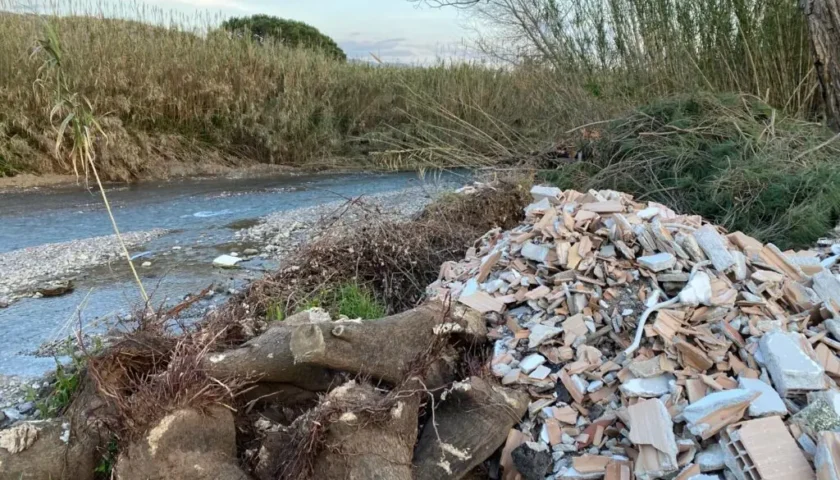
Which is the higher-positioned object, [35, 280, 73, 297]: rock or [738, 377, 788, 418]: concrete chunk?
[738, 377, 788, 418]: concrete chunk

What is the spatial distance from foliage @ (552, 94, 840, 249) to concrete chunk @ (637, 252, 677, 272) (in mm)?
1820

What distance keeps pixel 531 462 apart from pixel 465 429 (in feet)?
0.84

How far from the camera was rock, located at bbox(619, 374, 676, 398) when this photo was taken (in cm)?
226

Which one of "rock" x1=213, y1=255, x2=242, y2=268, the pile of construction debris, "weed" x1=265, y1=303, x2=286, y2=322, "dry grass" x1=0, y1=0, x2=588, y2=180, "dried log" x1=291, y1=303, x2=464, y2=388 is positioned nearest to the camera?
the pile of construction debris

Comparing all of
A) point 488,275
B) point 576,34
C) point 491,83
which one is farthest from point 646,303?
point 491,83

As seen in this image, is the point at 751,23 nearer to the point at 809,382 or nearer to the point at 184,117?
the point at 809,382

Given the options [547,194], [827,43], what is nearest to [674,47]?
[827,43]

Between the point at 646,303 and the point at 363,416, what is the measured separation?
138 cm

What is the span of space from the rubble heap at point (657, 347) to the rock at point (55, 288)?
261 centimetres

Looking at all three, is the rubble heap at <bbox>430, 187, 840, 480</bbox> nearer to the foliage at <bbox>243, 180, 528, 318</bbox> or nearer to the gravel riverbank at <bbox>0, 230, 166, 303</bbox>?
the foliage at <bbox>243, 180, 528, 318</bbox>

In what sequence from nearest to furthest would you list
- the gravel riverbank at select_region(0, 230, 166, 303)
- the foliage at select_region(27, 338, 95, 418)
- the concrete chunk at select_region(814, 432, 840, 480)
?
the concrete chunk at select_region(814, 432, 840, 480) < the foliage at select_region(27, 338, 95, 418) < the gravel riverbank at select_region(0, 230, 166, 303)

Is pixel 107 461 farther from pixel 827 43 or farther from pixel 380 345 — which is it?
pixel 827 43

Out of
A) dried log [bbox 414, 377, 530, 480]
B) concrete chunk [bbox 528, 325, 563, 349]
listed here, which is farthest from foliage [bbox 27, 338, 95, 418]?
concrete chunk [bbox 528, 325, 563, 349]

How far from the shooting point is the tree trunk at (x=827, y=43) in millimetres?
5699
